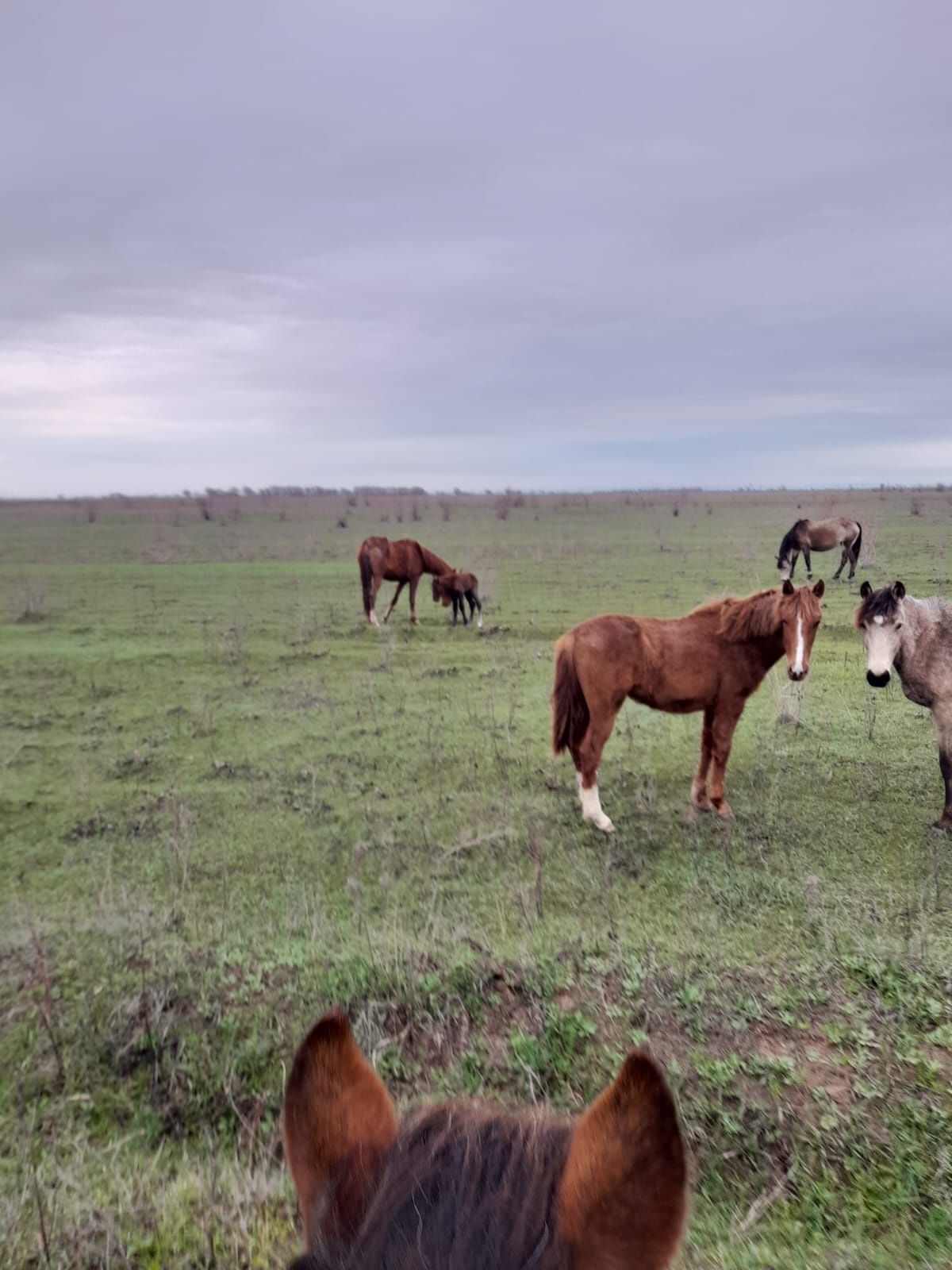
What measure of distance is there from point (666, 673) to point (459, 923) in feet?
6.43

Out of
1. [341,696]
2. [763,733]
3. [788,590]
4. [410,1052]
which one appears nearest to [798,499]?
[763,733]

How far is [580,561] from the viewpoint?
1097cm

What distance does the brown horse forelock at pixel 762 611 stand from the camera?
4270mm

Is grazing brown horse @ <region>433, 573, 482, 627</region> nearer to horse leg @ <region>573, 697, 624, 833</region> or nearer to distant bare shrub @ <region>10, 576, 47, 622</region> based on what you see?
horse leg @ <region>573, 697, 624, 833</region>

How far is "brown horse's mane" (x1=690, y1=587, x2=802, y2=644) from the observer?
448cm

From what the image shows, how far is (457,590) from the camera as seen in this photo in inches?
367

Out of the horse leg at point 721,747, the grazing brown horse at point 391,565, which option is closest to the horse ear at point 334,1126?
the horse leg at point 721,747

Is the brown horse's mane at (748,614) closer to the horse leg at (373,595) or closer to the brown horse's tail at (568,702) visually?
the brown horse's tail at (568,702)

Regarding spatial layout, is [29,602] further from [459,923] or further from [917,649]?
[917,649]

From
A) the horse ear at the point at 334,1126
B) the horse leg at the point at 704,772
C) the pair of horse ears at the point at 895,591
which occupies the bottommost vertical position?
the horse leg at the point at 704,772

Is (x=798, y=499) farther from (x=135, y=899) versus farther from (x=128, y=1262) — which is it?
(x=128, y=1262)

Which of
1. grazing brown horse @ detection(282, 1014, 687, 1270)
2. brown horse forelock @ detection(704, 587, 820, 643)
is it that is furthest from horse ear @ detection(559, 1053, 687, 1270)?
brown horse forelock @ detection(704, 587, 820, 643)

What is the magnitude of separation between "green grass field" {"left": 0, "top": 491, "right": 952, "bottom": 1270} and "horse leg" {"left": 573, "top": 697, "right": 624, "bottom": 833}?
184 mm

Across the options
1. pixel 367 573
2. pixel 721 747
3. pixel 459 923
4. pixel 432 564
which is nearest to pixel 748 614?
pixel 721 747
